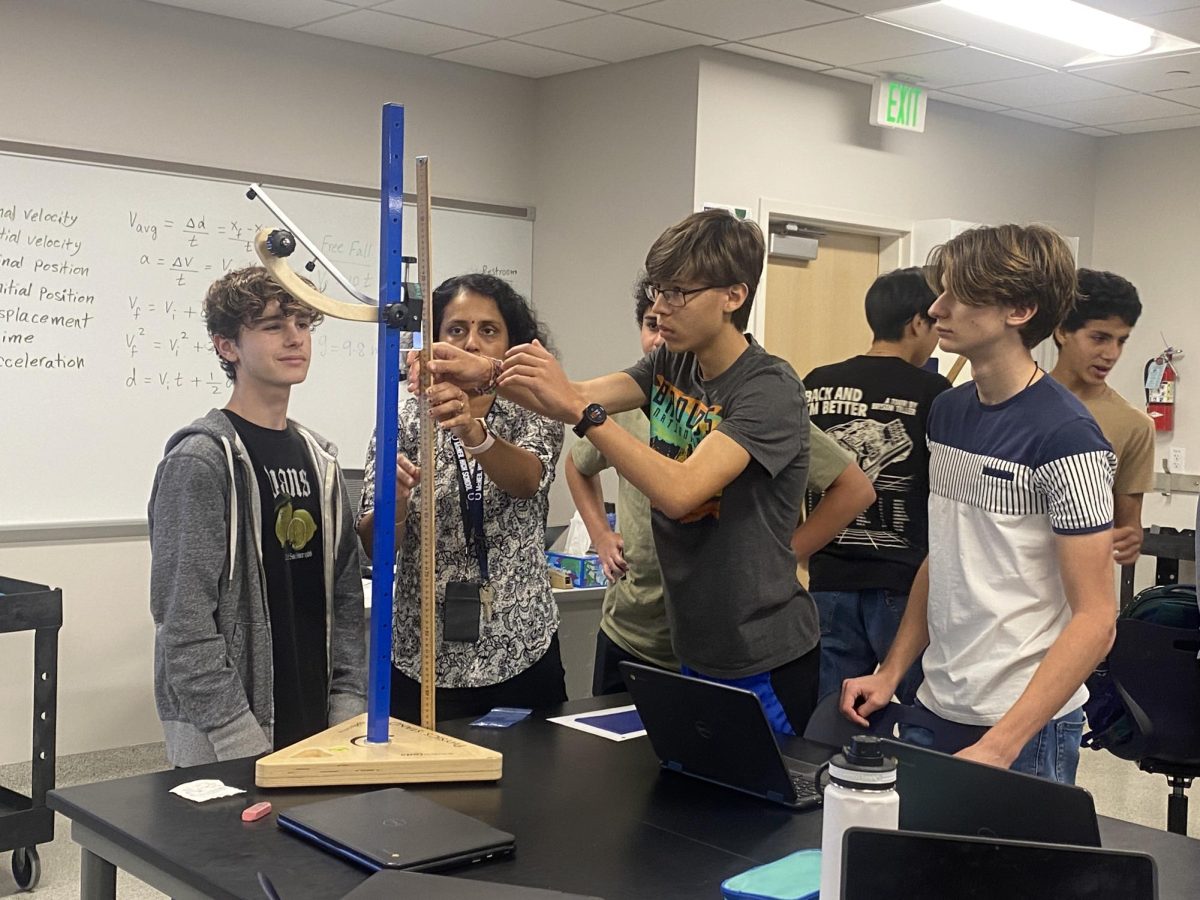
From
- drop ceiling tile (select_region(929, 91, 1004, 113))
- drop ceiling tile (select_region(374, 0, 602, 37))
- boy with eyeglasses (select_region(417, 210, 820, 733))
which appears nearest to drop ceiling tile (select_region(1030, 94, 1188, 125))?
drop ceiling tile (select_region(929, 91, 1004, 113))

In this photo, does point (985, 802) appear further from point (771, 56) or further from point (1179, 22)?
point (771, 56)

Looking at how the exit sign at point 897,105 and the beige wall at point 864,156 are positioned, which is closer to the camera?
the beige wall at point 864,156

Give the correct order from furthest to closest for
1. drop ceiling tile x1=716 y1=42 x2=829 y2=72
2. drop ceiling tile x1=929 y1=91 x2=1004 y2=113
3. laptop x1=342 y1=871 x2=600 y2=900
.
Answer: drop ceiling tile x1=929 y1=91 x2=1004 y2=113, drop ceiling tile x1=716 y1=42 x2=829 y2=72, laptop x1=342 y1=871 x2=600 y2=900

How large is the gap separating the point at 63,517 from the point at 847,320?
3.19m

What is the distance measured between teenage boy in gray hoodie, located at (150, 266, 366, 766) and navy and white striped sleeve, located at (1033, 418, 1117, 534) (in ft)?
3.68

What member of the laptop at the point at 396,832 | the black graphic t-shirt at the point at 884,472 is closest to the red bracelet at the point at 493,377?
the laptop at the point at 396,832

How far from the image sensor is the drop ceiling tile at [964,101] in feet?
18.3

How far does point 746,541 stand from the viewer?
1953mm

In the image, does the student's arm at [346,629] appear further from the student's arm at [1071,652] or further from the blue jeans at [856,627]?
the blue jeans at [856,627]

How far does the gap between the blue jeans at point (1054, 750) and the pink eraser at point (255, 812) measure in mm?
994

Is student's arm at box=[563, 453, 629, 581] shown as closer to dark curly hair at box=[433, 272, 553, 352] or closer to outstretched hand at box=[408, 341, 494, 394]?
dark curly hair at box=[433, 272, 553, 352]

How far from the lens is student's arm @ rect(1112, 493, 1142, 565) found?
3295mm

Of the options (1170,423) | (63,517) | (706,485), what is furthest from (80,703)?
(1170,423)

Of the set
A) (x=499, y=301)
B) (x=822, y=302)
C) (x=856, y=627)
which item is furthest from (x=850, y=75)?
(x=499, y=301)
